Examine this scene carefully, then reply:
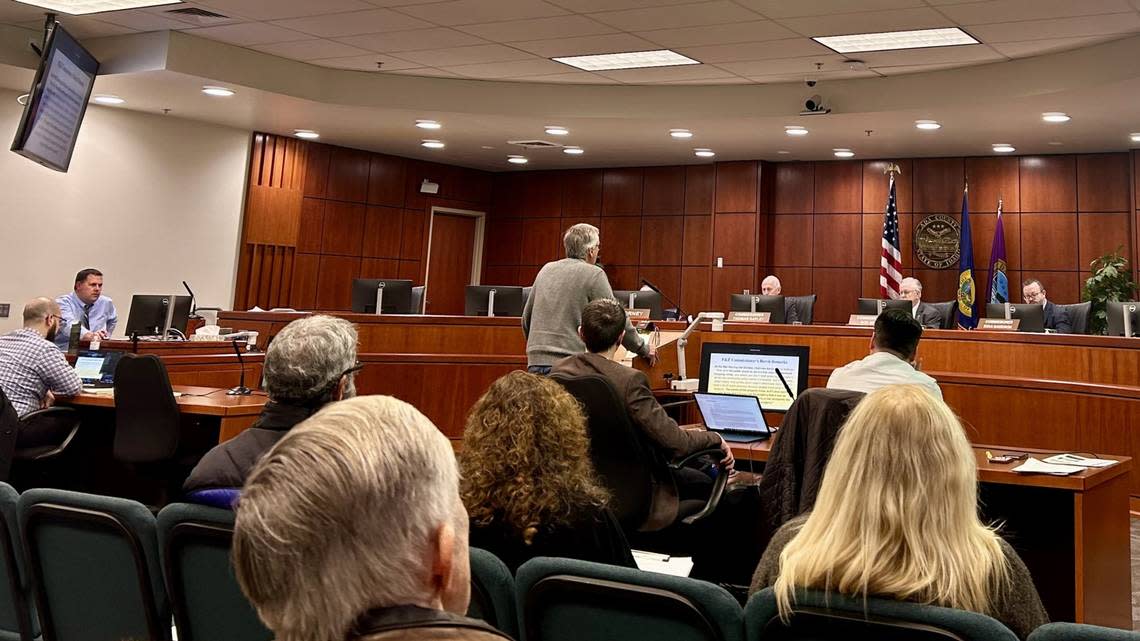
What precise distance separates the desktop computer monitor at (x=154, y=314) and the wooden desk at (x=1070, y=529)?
15.7ft

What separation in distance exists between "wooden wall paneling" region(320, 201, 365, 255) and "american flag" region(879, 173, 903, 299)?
6213 millimetres

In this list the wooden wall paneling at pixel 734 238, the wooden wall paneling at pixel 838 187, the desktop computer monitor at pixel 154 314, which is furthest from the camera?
the wooden wall paneling at pixel 734 238

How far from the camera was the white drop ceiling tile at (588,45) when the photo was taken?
287 inches

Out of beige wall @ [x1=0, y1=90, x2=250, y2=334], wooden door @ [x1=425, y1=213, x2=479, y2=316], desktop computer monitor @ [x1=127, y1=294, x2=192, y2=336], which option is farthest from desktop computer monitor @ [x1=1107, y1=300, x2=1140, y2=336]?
beige wall @ [x1=0, y1=90, x2=250, y2=334]

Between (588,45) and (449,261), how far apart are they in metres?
5.90

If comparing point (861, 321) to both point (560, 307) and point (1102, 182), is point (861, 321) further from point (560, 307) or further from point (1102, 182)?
point (1102, 182)

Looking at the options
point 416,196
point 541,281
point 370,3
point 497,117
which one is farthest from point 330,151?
point 541,281

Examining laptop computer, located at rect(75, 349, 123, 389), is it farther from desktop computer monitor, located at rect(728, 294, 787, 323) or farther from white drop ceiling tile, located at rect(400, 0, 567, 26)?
desktop computer monitor, located at rect(728, 294, 787, 323)

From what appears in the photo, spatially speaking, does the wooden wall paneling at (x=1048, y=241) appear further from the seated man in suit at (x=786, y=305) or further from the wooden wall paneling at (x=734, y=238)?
the wooden wall paneling at (x=734, y=238)

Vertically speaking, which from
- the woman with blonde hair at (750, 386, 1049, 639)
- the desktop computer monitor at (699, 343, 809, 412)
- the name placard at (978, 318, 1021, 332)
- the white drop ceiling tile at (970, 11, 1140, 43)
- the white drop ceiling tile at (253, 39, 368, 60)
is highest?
the white drop ceiling tile at (253, 39, 368, 60)

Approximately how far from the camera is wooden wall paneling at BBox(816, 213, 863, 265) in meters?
11.0

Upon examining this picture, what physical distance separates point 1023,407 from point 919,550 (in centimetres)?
522

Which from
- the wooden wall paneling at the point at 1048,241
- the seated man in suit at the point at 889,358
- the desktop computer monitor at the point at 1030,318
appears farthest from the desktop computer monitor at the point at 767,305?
the seated man in suit at the point at 889,358

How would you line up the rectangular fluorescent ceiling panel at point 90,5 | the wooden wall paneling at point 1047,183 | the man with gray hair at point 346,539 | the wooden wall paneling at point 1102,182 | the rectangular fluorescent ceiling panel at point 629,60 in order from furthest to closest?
1. the wooden wall paneling at point 1047,183
2. the wooden wall paneling at point 1102,182
3. the rectangular fluorescent ceiling panel at point 629,60
4. the rectangular fluorescent ceiling panel at point 90,5
5. the man with gray hair at point 346,539
